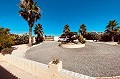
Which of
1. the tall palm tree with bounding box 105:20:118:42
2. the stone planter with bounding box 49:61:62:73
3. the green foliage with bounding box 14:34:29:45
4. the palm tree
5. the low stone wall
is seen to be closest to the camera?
the low stone wall

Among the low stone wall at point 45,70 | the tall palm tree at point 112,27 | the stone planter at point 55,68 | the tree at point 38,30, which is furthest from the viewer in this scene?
the tree at point 38,30

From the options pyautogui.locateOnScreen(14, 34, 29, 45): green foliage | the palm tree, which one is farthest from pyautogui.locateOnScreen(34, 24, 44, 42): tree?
the palm tree

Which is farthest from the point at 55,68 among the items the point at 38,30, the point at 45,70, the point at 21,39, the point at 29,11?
the point at 38,30

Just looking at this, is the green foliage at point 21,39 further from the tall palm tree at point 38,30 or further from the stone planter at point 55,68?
the stone planter at point 55,68

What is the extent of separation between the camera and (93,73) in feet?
39.8

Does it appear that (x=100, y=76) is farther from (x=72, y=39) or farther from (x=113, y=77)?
(x=72, y=39)

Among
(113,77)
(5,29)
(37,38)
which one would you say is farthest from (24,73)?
(37,38)

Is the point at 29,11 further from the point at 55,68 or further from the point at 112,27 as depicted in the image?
the point at 112,27

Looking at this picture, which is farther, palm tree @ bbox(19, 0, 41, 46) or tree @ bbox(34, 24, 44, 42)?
tree @ bbox(34, 24, 44, 42)

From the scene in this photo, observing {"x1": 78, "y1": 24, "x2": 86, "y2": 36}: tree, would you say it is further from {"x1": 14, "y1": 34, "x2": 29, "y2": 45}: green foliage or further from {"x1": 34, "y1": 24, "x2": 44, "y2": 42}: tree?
{"x1": 14, "y1": 34, "x2": 29, "y2": 45}: green foliage

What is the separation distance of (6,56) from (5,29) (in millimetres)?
8948

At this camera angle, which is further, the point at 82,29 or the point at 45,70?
the point at 82,29

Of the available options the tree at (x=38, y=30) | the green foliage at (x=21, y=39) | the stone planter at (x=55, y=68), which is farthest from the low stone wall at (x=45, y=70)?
the tree at (x=38, y=30)

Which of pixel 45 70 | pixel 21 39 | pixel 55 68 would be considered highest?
pixel 21 39
